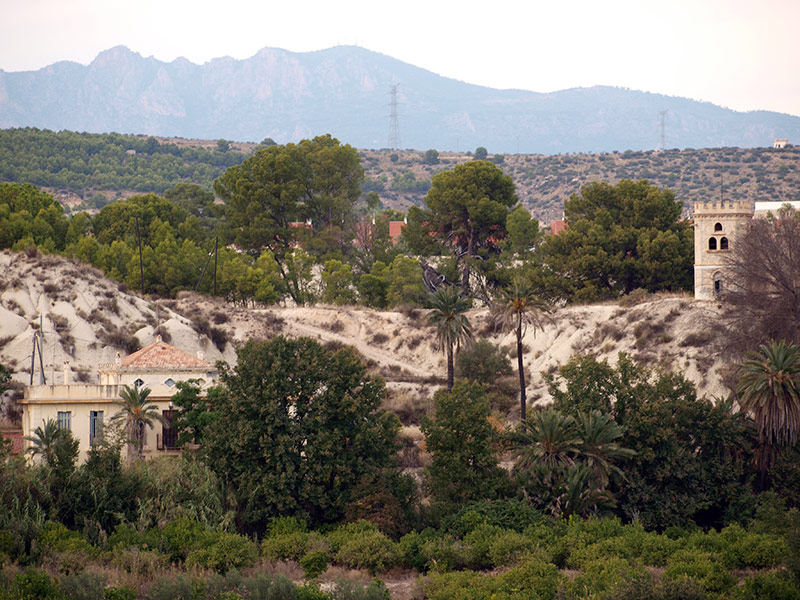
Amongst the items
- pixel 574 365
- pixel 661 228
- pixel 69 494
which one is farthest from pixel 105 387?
pixel 661 228

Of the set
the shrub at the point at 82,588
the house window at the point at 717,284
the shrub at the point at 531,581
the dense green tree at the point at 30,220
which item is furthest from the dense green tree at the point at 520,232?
the shrub at the point at 82,588

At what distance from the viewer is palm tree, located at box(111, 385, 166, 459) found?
165 ft

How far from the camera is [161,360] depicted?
56.9 meters

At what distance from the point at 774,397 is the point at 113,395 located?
2909cm

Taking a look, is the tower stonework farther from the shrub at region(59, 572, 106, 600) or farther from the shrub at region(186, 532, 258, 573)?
the shrub at region(59, 572, 106, 600)

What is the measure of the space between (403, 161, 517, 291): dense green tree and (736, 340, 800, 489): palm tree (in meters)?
39.3

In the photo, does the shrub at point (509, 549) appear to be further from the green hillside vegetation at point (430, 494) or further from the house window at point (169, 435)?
the house window at point (169, 435)

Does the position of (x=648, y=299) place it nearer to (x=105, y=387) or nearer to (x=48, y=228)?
(x=105, y=387)

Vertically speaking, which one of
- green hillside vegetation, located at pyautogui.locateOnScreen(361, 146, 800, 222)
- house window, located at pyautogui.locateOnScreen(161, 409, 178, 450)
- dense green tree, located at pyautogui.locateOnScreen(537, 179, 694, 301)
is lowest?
house window, located at pyautogui.locateOnScreen(161, 409, 178, 450)

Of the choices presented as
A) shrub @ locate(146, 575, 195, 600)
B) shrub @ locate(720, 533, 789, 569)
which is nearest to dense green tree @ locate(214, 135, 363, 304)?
shrub @ locate(720, 533, 789, 569)

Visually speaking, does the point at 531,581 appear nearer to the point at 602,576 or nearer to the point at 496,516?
the point at 602,576

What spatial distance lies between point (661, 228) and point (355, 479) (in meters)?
39.5

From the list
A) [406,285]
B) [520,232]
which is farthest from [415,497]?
[406,285]

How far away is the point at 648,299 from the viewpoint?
7338cm
